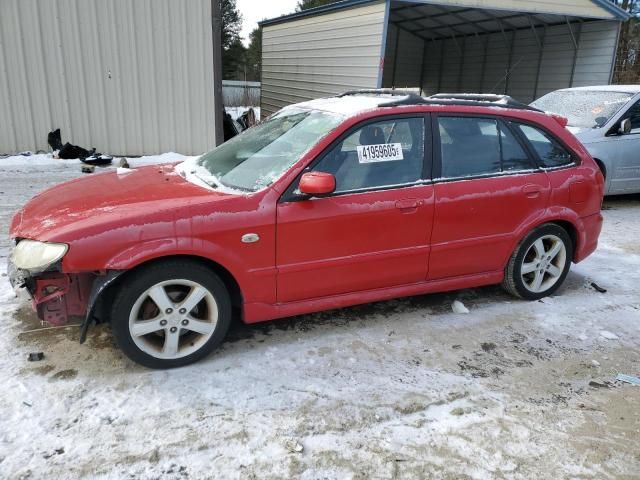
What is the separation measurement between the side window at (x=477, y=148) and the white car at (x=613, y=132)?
392 cm

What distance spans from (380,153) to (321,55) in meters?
12.1

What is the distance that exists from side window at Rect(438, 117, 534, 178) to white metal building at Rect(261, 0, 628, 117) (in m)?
7.83

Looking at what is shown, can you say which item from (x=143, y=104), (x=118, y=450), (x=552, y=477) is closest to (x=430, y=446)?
(x=552, y=477)

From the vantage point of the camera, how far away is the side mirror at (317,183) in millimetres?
3162

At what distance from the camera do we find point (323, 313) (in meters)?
4.05

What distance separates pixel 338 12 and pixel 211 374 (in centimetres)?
1214

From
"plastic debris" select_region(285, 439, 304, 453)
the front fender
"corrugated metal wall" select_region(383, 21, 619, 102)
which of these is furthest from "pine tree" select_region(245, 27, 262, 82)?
"plastic debris" select_region(285, 439, 304, 453)

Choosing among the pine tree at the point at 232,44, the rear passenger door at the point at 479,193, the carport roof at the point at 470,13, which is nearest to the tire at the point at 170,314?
the rear passenger door at the point at 479,193

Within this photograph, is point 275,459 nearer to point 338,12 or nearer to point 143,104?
point 143,104

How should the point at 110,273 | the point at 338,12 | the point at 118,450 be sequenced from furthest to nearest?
the point at 338,12, the point at 110,273, the point at 118,450

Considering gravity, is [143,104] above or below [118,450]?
above

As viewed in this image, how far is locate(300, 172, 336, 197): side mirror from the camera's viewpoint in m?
3.16

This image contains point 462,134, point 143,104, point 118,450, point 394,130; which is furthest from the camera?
point 143,104

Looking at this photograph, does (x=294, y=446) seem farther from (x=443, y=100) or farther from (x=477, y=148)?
(x=443, y=100)
